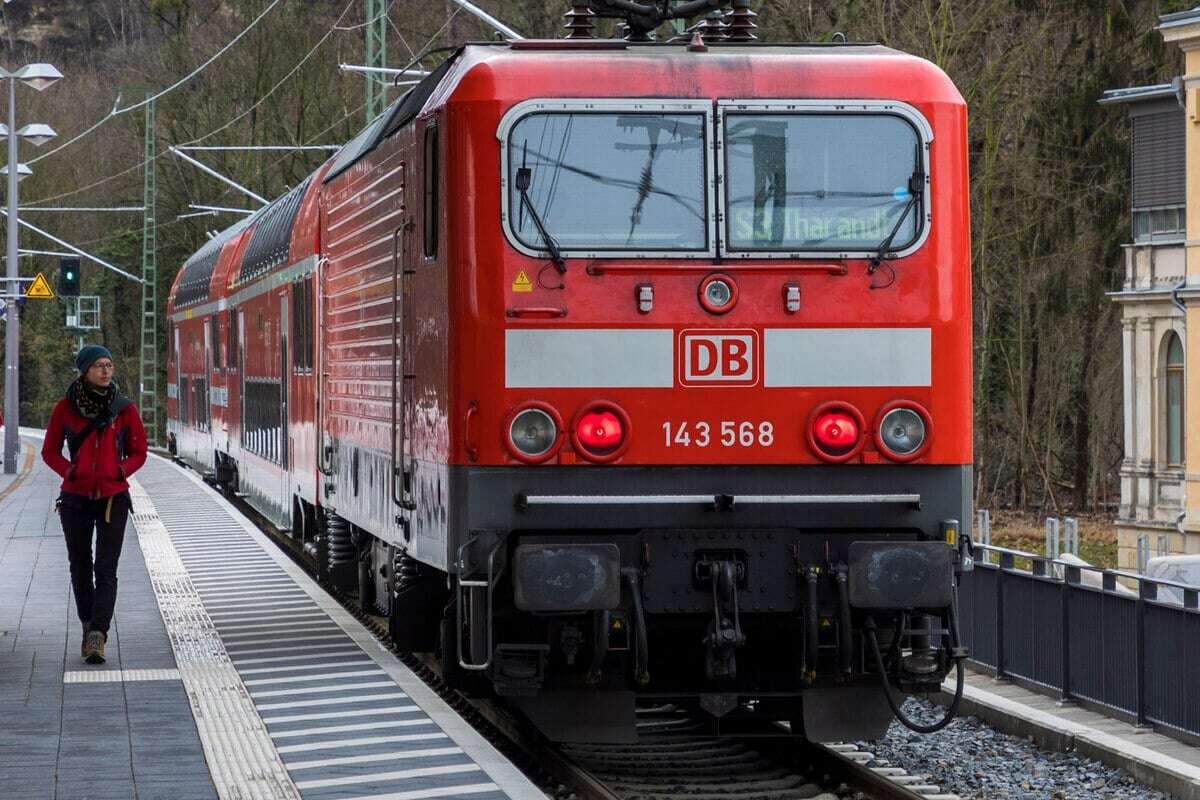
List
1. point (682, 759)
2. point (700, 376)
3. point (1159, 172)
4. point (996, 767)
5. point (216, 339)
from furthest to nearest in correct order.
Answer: point (1159, 172), point (216, 339), point (996, 767), point (682, 759), point (700, 376)

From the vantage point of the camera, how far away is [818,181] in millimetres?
9844

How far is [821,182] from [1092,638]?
406 centimetres

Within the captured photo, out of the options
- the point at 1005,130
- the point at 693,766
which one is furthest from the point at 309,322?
the point at 1005,130

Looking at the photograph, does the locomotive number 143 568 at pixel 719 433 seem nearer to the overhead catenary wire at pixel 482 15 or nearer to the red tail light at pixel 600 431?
the red tail light at pixel 600 431

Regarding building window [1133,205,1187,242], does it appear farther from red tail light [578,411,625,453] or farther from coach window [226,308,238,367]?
red tail light [578,411,625,453]

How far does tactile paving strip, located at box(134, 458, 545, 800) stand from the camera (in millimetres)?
8945

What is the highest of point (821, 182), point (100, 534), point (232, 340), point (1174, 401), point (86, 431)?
point (821, 182)

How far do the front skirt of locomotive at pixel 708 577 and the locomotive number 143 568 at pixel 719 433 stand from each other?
118 millimetres

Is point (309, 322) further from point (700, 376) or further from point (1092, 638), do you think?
point (700, 376)

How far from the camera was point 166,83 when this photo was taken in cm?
5931

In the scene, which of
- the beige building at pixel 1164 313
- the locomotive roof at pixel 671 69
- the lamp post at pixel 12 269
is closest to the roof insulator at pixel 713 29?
the locomotive roof at pixel 671 69

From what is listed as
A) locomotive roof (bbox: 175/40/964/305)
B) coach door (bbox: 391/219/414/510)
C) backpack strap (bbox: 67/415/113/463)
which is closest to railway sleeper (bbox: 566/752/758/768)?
coach door (bbox: 391/219/414/510)

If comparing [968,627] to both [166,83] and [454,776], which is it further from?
[166,83]

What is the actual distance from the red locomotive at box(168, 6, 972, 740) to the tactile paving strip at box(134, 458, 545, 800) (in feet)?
1.78
